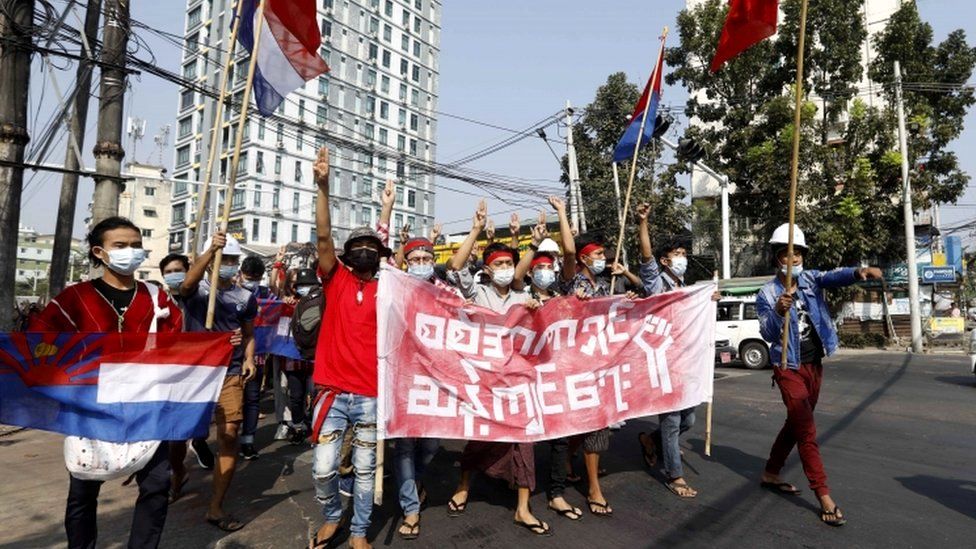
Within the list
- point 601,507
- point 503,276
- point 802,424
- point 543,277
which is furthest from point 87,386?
point 802,424

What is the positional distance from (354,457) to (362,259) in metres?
1.19

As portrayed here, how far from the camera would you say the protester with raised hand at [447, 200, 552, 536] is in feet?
12.5

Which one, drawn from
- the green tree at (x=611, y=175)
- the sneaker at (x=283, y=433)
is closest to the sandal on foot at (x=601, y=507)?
the sneaker at (x=283, y=433)

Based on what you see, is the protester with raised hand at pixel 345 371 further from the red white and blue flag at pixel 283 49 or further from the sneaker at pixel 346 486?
the red white and blue flag at pixel 283 49

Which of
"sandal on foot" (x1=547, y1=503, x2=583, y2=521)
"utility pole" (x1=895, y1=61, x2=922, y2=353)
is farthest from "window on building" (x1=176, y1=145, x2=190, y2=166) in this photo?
"sandal on foot" (x1=547, y1=503, x2=583, y2=521)

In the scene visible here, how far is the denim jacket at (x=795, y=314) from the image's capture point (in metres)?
4.23

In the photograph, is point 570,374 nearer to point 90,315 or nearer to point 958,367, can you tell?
point 90,315

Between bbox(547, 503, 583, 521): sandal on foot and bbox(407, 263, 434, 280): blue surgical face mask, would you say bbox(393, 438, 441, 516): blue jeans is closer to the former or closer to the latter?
bbox(547, 503, 583, 521): sandal on foot

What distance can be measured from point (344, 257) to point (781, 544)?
3.24 metres

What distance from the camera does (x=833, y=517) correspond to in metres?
3.76

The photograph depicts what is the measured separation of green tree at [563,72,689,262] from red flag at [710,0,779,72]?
1638 cm

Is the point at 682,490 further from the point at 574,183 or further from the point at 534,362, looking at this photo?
the point at 574,183

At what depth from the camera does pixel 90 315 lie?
292cm

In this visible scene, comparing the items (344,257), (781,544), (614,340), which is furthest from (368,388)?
(781,544)
